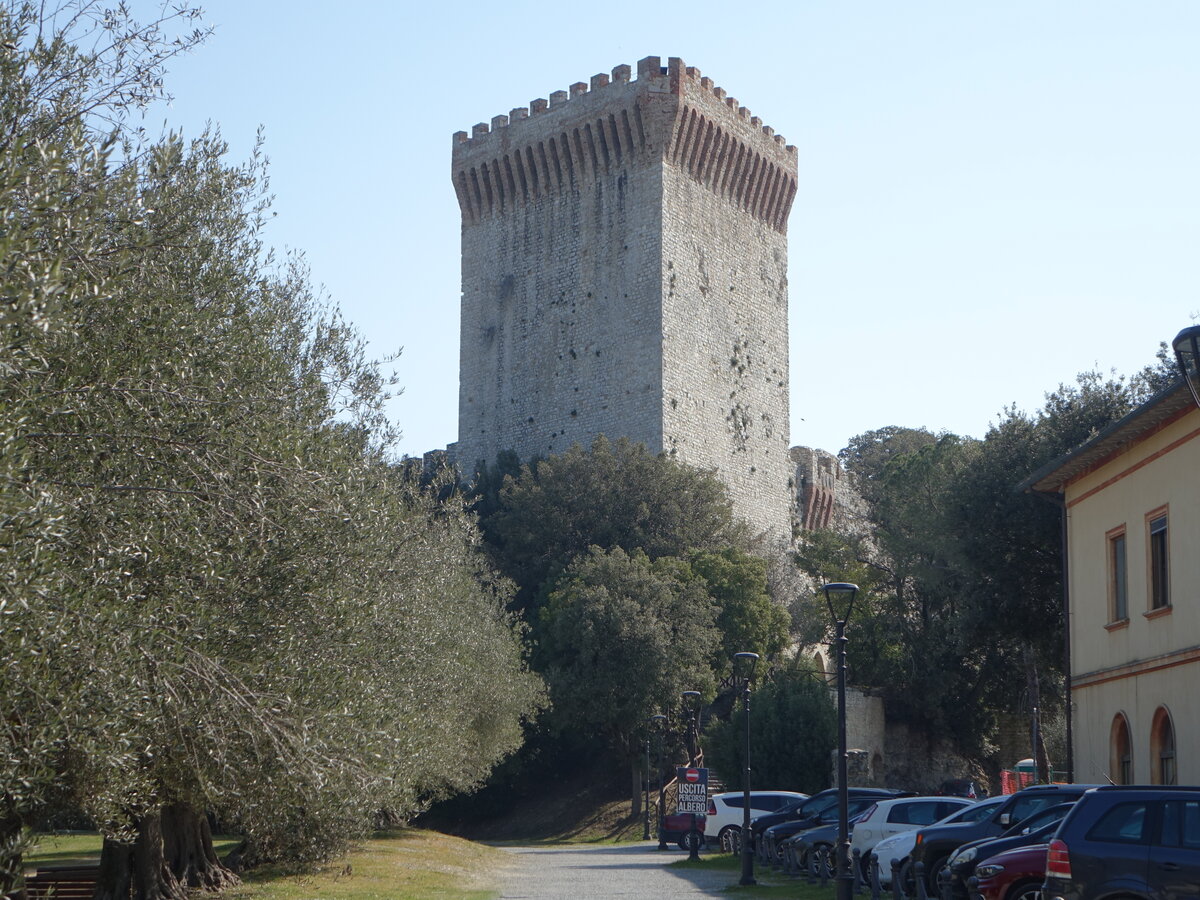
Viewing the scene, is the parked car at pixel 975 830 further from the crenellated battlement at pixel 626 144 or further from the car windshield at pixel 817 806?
the crenellated battlement at pixel 626 144

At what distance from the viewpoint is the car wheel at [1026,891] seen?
45.3ft

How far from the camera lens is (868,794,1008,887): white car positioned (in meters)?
18.4

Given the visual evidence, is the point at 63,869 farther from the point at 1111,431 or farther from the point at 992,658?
the point at 992,658

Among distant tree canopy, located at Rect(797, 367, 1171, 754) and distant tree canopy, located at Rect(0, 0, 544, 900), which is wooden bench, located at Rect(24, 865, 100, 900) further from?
distant tree canopy, located at Rect(797, 367, 1171, 754)

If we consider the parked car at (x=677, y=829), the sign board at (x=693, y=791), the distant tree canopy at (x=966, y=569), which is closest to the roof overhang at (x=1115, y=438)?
the distant tree canopy at (x=966, y=569)

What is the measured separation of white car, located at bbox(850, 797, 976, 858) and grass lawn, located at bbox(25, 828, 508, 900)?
5.64 metres

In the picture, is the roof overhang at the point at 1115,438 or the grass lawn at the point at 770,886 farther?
the grass lawn at the point at 770,886

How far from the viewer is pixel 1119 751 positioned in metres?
22.4

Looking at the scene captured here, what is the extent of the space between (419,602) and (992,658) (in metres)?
21.3

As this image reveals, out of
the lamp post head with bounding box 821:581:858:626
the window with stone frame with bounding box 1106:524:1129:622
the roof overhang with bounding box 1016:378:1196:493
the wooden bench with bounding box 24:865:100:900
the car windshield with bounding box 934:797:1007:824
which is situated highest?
the roof overhang with bounding box 1016:378:1196:493

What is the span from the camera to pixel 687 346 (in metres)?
52.7

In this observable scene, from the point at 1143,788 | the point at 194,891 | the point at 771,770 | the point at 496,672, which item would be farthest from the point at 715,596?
the point at 1143,788

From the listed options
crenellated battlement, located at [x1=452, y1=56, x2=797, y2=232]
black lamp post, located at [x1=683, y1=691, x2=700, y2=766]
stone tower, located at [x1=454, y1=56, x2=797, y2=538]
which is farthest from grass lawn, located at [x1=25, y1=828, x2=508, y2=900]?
crenellated battlement, located at [x1=452, y1=56, x2=797, y2=232]

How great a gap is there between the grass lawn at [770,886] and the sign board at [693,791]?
1.53 metres
